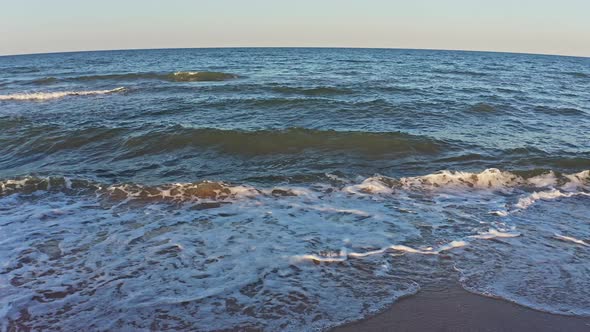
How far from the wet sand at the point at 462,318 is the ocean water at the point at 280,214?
14cm

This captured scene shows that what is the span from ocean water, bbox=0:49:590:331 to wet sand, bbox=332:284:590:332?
136 mm

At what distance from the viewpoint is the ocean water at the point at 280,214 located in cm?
440

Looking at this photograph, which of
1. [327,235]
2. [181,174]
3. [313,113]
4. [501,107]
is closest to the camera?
[327,235]

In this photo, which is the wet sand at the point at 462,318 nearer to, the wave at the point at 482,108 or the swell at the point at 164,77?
the wave at the point at 482,108

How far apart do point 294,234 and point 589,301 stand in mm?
3302

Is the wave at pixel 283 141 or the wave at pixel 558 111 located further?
the wave at pixel 558 111

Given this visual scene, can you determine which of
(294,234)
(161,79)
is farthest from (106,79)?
(294,234)

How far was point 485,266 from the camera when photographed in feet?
16.7

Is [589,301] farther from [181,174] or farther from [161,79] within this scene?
[161,79]

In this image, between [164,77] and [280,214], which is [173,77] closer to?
[164,77]

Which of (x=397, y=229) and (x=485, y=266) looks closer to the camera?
(x=485, y=266)

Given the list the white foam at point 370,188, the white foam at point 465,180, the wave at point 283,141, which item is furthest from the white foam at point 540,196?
the wave at point 283,141

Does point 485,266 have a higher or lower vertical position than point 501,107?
lower

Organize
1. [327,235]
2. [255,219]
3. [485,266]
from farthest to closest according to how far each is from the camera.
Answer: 1. [255,219]
2. [327,235]
3. [485,266]
